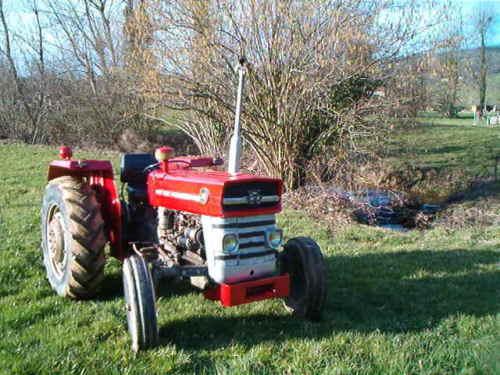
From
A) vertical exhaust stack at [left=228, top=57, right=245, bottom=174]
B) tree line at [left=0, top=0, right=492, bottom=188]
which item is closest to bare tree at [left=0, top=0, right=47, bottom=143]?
tree line at [left=0, top=0, right=492, bottom=188]

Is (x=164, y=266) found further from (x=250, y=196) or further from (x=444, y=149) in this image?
(x=444, y=149)

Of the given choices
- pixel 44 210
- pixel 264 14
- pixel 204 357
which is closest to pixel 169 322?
pixel 204 357

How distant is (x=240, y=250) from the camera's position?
369cm

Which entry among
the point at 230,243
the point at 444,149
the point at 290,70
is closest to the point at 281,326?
the point at 230,243

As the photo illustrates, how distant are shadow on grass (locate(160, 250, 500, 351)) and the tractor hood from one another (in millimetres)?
841

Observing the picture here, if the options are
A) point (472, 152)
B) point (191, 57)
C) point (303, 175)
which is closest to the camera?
point (191, 57)

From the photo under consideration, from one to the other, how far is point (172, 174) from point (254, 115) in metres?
5.92

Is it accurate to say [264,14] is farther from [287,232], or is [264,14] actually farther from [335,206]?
[287,232]

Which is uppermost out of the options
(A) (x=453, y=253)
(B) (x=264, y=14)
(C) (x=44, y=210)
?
(B) (x=264, y=14)

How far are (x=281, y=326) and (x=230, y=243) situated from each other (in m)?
0.79

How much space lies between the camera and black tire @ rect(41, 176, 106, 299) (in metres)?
3.98

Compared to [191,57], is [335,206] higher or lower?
lower

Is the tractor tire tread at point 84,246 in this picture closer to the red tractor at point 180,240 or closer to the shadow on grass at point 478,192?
the red tractor at point 180,240

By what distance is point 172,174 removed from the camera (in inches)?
165
